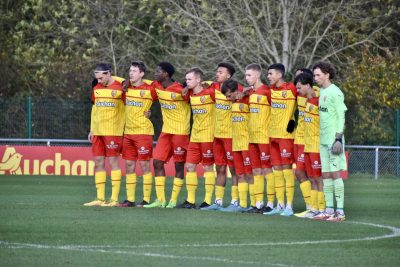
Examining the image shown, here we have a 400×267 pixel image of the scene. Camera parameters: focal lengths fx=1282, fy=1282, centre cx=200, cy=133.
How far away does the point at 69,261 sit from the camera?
1222 cm

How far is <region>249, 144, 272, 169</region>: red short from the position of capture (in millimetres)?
18766

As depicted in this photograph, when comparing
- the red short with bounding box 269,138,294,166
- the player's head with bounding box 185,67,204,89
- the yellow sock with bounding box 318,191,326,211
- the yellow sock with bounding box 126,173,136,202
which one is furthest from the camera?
the yellow sock with bounding box 126,173,136,202

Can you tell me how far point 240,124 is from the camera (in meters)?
19.0

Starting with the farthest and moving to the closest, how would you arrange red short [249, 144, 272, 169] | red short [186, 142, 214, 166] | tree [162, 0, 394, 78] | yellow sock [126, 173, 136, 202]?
tree [162, 0, 394, 78] → yellow sock [126, 173, 136, 202] → red short [186, 142, 214, 166] → red short [249, 144, 272, 169]

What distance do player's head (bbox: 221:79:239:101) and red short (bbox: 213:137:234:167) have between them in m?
0.83

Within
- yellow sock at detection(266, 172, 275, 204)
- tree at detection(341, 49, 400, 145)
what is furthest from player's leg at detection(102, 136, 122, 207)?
tree at detection(341, 49, 400, 145)

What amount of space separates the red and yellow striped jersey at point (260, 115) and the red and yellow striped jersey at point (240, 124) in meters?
0.14

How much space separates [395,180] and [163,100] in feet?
44.1

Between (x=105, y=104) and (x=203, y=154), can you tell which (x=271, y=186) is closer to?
(x=203, y=154)

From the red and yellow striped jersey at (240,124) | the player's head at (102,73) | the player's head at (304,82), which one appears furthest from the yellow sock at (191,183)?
the player's head at (304,82)

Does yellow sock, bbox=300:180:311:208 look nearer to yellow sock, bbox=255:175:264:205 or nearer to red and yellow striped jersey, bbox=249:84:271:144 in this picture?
yellow sock, bbox=255:175:264:205

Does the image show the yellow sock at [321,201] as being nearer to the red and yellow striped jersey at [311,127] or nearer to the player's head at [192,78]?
the red and yellow striped jersey at [311,127]

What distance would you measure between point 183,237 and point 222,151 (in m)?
4.99

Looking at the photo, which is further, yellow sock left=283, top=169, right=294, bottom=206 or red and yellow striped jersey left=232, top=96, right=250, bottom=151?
red and yellow striped jersey left=232, top=96, right=250, bottom=151
